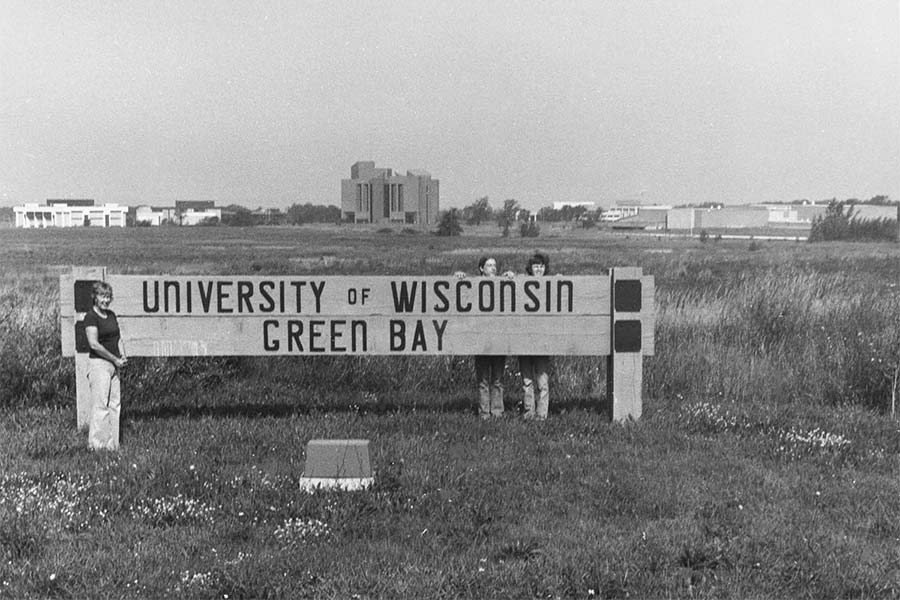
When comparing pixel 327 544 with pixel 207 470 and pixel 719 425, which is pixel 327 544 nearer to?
pixel 207 470

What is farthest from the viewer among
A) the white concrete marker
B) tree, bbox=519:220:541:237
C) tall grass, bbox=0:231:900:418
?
tree, bbox=519:220:541:237

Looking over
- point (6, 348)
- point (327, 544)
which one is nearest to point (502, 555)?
point (327, 544)

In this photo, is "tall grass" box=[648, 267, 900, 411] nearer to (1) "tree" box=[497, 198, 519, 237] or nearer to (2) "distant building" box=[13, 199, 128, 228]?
(1) "tree" box=[497, 198, 519, 237]

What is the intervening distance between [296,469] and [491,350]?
2270 mm

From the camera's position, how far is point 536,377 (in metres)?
7.80

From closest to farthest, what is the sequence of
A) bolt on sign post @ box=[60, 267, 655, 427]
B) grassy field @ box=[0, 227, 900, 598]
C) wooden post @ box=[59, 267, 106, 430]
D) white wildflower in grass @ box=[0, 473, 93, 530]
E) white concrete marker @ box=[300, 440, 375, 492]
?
grassy field @ box=[0, 227, 900, 598] < white wildflower in grass @ box=[0, 473, 93, 530] < white concrete marker @ box=[300, 440, 375, 492] < wooden post @ box=[59, 267, 106, 430] < bolt on sign post @ box=[60, 267, 655, 427]

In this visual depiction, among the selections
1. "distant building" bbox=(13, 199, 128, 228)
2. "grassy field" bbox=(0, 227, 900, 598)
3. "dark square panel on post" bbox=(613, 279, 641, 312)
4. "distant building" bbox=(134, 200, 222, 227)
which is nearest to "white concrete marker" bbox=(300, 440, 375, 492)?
"grassy field" bbox=(0, 227, 900, 598)

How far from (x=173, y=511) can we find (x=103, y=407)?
72.9 inches

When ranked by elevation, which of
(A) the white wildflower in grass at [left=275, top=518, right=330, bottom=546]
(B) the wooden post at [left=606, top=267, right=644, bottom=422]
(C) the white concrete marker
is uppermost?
(B) the wooden post at [left=606, top=267, right=644, bottom=422]

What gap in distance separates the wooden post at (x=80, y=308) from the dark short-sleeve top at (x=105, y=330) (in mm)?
628

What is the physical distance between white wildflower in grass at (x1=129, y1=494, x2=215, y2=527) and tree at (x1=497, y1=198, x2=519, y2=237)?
8374 centimetres

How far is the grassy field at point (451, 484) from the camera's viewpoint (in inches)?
167

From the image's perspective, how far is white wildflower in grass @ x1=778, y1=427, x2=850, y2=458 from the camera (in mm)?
6594

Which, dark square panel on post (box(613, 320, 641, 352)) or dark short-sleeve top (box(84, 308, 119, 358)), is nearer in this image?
dark short-sleeve top (box(84, 308, 119, 358))
